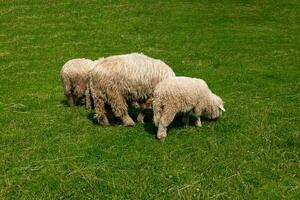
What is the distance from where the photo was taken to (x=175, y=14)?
31.0 m

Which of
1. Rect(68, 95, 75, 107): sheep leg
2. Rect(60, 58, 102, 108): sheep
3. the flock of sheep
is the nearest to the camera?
the flock of sheep

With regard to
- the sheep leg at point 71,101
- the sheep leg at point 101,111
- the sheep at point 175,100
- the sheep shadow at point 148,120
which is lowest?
the sheep leg at point 71,101

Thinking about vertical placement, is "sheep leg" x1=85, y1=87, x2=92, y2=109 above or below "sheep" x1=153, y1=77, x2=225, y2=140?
below

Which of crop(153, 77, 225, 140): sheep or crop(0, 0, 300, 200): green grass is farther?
crop(153, 77, 225, 140): sheep

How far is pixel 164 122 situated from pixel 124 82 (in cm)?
160

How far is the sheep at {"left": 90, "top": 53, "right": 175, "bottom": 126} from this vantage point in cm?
1229

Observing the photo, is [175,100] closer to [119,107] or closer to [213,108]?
[213,108]

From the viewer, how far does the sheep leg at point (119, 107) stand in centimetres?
1243

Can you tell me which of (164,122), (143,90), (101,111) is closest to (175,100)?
(164,122)

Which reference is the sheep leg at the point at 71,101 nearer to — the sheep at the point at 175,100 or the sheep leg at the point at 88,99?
the sheep leg at the point at 88,99

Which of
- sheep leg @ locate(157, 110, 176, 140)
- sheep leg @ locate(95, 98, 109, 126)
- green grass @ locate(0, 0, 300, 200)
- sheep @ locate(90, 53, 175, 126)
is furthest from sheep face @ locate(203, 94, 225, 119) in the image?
sheep leg @ locate(95, 98, 109, 126)

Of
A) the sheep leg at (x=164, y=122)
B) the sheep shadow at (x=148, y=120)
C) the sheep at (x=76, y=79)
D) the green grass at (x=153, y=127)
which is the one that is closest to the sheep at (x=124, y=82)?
the sheep shadow at (x=148, y=120)

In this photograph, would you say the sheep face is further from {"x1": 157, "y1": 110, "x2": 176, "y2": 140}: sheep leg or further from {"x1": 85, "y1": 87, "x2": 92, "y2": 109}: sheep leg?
{"x1": 85, "y1": 87, "x2": 92, "y2": 109}: sheep leg

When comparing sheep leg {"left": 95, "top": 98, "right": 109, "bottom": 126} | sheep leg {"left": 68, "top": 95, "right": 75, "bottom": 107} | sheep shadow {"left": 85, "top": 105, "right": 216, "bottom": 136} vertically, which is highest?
sheep leg {"left": 95, "top": 98, "right": 109, "bottom": 126}
